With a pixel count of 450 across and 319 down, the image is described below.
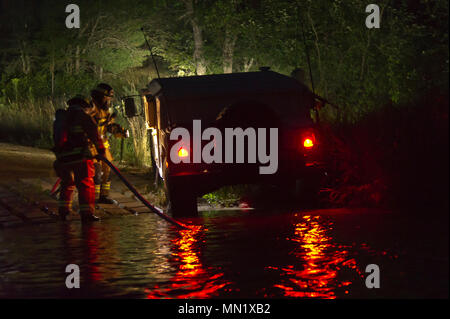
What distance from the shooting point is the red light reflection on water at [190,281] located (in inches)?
301

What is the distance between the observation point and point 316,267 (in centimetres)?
867

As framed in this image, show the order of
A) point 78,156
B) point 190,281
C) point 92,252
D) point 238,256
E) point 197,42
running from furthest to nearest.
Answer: point 197,42, point 78,156, point 92,252, point 238,256, point 190,281

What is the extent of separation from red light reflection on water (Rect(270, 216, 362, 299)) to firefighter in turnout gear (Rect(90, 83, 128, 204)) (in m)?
4.25

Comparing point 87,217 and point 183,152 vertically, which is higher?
point 183,152

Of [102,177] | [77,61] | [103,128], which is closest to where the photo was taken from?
[103,128]

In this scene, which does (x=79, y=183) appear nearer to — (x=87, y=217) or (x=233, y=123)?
(x=87, y=217)

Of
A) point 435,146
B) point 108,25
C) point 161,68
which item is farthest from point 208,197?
point 161,68

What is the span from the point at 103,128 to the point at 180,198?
243 cm

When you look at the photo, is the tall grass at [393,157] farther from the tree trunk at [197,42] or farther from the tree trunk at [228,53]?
the tree trunk at [197,42]

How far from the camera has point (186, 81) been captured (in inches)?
557

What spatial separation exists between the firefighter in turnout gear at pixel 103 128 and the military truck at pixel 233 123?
92 cm

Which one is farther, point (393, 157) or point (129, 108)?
point (129, 108)

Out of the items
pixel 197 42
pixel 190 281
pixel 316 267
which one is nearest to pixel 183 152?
pixel 316 267
